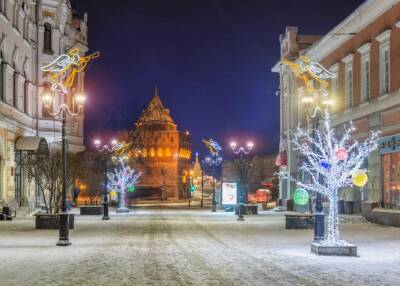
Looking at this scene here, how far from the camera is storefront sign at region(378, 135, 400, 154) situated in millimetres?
30906

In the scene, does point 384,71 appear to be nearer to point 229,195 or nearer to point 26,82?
point 229,195

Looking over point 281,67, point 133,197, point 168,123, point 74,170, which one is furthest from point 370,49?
point 168,123

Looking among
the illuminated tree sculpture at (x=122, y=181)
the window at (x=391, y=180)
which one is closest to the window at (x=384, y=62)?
the window at (x=391, y=180)

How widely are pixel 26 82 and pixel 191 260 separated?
32073mm

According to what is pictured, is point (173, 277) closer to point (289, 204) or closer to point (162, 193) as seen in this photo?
point (289, 204)

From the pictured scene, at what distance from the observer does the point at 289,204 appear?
5162cm

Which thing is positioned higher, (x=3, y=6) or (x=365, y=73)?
(x=3, y=6)

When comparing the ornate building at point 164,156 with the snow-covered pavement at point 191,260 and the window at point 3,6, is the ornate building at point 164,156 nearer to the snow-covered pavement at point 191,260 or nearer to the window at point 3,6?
the window at point 3,6

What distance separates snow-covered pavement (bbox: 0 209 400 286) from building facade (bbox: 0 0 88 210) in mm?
14429

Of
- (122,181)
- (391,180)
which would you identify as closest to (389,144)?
(391,180)

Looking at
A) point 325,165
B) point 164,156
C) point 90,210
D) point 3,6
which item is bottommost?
point 90,210

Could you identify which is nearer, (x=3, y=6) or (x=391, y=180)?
(x=391, y=180)

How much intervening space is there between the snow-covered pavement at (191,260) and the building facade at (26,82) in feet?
47.3

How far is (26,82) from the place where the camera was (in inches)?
1810
